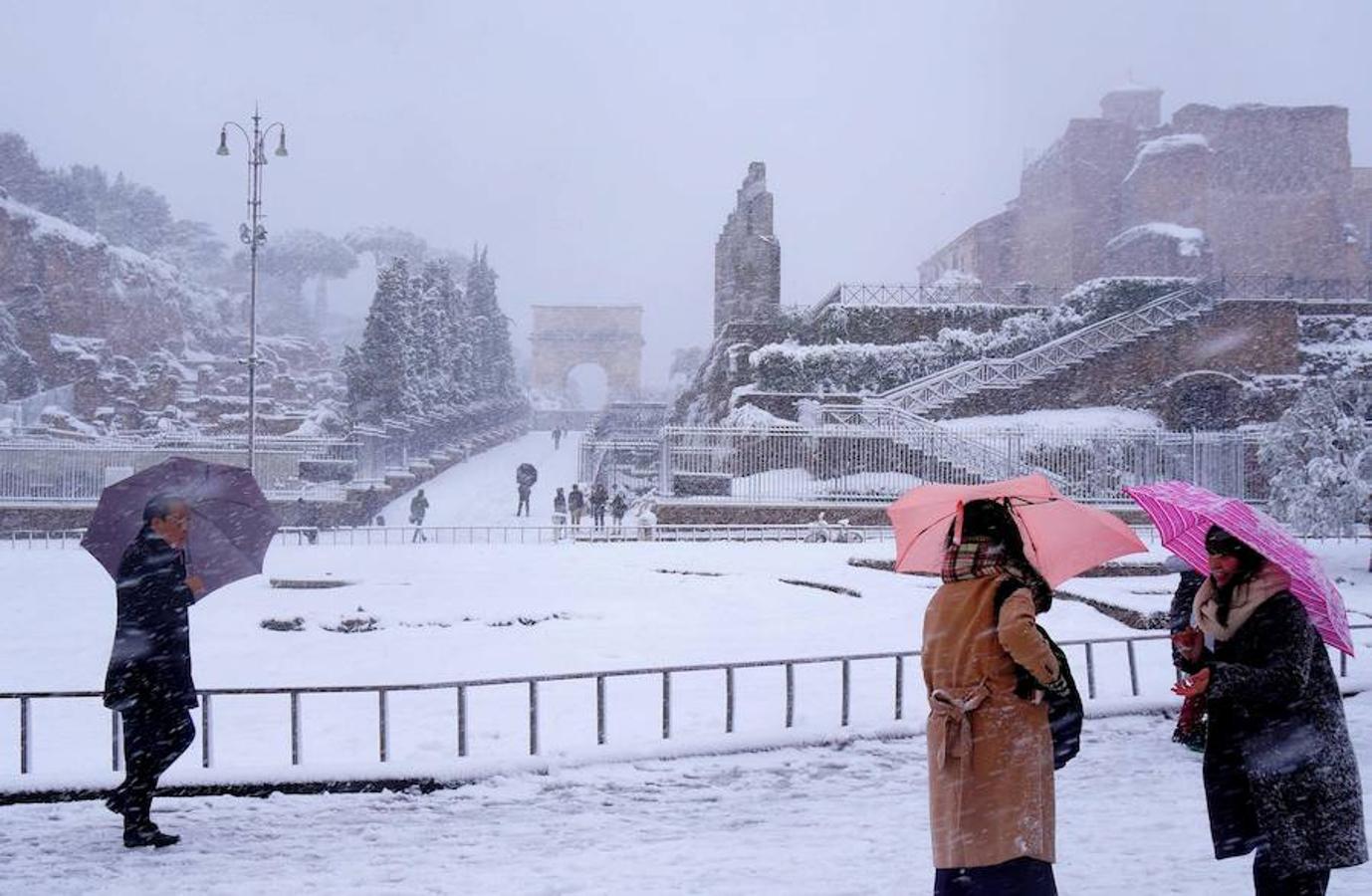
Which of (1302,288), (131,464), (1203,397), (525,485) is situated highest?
(1302,288)

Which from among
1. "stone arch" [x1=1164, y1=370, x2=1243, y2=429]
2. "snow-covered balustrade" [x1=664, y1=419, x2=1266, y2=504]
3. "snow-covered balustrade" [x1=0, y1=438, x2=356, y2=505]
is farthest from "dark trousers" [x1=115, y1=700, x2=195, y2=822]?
"stone arch" [x1=1164, y1=370, x2=1243, y2=429]

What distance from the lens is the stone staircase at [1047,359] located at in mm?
26250

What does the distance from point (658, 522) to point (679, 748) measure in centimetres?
1310

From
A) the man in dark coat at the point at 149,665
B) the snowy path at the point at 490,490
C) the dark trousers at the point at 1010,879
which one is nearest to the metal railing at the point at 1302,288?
the snowy path at the point at 490,490

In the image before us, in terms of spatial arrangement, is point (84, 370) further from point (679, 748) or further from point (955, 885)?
point (955, 885)

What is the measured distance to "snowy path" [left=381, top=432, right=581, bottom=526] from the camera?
87.2ft

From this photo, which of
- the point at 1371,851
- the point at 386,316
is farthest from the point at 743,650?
the point at 386,316

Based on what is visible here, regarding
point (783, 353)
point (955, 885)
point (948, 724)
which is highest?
point (783, 353)

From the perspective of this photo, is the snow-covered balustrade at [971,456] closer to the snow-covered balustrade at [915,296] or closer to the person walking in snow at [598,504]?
the person walking in snow at [598,504]

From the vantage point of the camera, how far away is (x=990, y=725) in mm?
3562

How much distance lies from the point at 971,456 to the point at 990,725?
19.2 metres

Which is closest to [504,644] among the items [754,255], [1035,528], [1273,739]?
[1035,528]

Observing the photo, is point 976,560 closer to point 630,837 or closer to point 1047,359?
point 630,837

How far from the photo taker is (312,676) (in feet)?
34.2
